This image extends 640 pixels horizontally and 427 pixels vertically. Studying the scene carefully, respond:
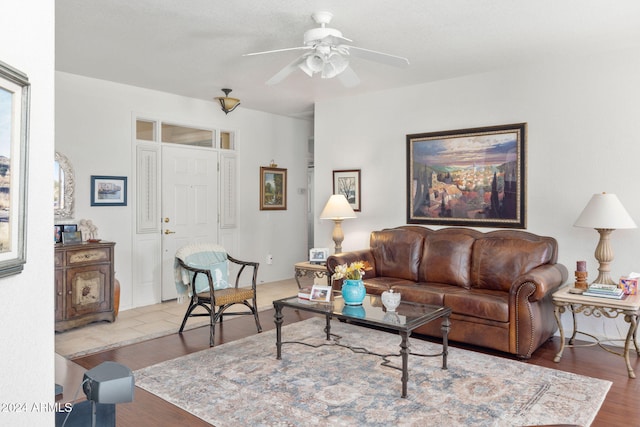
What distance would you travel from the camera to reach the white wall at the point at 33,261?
94cm

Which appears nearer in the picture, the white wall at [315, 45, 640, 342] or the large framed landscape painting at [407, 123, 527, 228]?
the white wall at [315, 45, 640, 342]

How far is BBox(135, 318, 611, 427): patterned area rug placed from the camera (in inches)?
104

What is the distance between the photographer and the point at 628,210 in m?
3.97

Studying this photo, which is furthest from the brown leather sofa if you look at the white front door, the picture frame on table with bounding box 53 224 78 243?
the picture frame on table with bounding box 53 224 78 243

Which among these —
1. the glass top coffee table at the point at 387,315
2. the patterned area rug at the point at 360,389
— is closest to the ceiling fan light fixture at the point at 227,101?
the glass top coffee table at the point at 387,315

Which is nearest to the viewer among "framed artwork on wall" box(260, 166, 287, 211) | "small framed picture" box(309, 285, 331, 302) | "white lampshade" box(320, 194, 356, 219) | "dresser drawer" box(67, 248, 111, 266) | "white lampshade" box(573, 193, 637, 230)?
"white lampshade" box(573, 193, 637, 230)

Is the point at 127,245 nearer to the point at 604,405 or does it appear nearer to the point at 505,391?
the point at 505,391

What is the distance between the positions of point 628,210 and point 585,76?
4.14ft

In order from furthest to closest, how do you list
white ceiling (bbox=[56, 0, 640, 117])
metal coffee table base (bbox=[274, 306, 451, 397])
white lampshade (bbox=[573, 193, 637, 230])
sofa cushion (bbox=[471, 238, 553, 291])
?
sofa cushion (bbox=[471, 238, 553, 291]) → white lampshade (bbox=[573, 193, 637, 230]) → white ceiling (bbox=[56, 0, 640, 117]) → metal coffee table base (bbox=[274, 306, 451, 397])

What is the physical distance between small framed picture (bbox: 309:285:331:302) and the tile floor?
1516 millimetres

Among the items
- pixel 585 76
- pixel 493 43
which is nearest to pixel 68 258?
pixel 493 43

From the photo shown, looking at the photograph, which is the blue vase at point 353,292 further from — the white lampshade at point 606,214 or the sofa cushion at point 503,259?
the white lampshade at point 606,214

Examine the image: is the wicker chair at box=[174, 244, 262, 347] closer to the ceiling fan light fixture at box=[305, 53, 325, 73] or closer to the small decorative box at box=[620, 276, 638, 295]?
the ceiling fan light fixture at box=[305, 53, 325, 73]

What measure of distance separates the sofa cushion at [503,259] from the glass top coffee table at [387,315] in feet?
3.30
